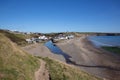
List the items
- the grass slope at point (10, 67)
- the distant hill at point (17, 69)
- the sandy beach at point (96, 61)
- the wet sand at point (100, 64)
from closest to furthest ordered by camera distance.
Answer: the grass slope at point (10, 67) < the distant hill at point (17, 69) < the wet sand at point (100, 64) < the sandy beach at point (96, 61)

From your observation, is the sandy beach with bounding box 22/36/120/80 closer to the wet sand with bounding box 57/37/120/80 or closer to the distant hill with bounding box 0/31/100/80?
the wet sand with bounding box 57/37/120/80

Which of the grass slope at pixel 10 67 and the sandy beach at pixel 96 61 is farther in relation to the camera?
the sandy beach at pixel 96 61

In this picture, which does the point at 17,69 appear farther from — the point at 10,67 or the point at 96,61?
the point at 96,61

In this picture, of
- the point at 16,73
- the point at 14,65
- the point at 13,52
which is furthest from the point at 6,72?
the point at 13,52

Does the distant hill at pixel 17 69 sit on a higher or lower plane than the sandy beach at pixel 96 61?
higher

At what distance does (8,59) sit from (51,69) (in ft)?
27.9

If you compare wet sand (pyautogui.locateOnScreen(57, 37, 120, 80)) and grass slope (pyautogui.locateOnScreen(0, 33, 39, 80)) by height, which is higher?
grass slope (pyautogui.locateOnScreen(0, 33, 39, 80))

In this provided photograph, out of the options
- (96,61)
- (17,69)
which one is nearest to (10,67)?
(17,69)

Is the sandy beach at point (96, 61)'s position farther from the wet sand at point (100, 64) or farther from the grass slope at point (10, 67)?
the grass slope at point (10, 67)

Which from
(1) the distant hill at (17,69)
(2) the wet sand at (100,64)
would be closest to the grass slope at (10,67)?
(1) the distant hill at (17,69)


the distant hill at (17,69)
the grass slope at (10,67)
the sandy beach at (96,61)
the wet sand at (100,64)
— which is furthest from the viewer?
the sandy beach at (96,61)

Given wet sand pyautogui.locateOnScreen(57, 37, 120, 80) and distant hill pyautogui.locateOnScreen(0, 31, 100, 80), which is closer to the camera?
distant hill pyautogui.locateOnScreen(0, 31, 100, 80)

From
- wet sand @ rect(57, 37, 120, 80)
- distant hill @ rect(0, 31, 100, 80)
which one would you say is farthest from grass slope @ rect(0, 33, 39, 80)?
wet sand @ rect(57, 37, 120, 80)

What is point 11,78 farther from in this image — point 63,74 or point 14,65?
point 63,74
